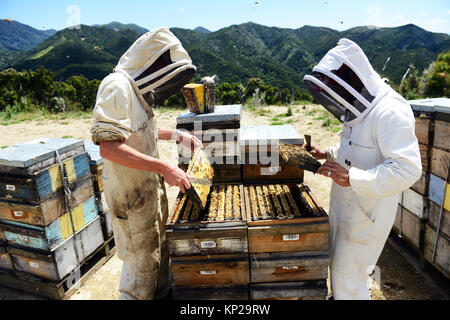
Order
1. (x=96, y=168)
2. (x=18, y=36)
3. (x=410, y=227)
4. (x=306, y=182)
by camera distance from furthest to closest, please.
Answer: (x=18, y=36) < (x=306, y=182) < (x=96, y=168) < (x=410, y=227)

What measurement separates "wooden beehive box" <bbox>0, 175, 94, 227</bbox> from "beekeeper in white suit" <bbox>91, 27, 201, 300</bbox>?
94 centimetres

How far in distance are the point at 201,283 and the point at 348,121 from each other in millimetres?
1905

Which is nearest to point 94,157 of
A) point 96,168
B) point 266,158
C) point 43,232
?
point 96,168

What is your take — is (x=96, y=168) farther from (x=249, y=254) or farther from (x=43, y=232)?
(x=249, y=254)

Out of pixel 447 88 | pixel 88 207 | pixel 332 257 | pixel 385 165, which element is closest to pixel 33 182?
pixel 88 207

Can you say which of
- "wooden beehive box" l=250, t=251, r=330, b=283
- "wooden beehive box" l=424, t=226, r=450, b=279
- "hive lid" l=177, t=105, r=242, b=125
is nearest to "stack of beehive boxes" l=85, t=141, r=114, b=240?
"hive lid" l=177, t=105, r=242, b=125

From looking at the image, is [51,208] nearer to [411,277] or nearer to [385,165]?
[385,165]

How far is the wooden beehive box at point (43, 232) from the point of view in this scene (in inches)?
131

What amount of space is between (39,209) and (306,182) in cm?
563

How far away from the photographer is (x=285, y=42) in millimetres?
83750

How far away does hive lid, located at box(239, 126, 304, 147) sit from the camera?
3.06 metres

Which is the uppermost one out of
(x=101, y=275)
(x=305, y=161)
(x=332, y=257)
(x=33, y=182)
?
(x=305, y=161)

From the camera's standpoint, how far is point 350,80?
2.40m

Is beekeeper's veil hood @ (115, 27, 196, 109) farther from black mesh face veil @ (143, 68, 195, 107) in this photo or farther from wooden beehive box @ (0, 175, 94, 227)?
wooden beehive box @ (0, 175, 94, 227)
